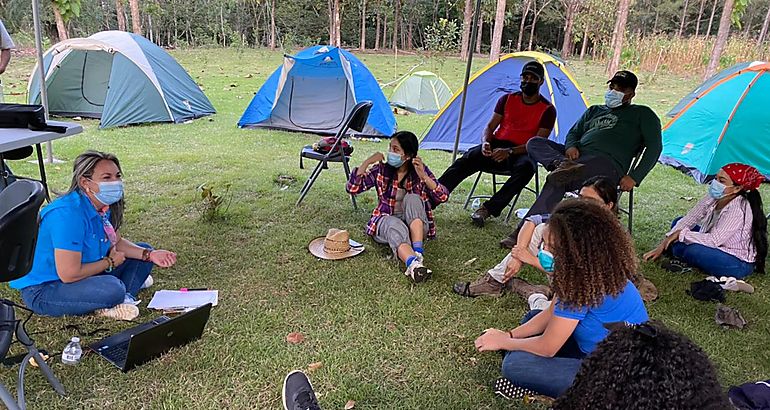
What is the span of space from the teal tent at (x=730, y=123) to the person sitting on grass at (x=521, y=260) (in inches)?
127

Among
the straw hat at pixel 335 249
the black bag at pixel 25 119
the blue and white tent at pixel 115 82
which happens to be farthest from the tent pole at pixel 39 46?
→ the straw hat at pixel 335 249

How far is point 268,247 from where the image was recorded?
3.14 metres

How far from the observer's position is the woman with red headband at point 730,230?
290 cm

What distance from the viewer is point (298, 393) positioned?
177cm

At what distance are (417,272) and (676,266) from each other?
5.20 ft

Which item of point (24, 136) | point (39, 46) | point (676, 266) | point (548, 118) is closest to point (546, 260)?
point (676, 266)

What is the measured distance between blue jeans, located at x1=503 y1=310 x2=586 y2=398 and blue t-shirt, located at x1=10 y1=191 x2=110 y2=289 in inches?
67.6

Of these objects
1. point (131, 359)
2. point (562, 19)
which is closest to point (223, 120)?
point (131, 359)

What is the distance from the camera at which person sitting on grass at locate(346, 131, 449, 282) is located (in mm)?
3057

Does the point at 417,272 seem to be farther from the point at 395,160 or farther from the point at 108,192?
the point at 108,192

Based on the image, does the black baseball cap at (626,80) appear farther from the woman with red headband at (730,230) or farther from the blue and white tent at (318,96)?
the blue and white tent at (318,96)

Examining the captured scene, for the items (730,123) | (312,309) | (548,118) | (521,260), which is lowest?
(312,309)

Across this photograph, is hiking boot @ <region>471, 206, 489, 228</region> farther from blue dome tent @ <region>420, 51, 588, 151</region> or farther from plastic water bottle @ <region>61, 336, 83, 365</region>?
plastic water bottle @ <region>61, 336, 83, 365</region>

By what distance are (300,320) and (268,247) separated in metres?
0.86
